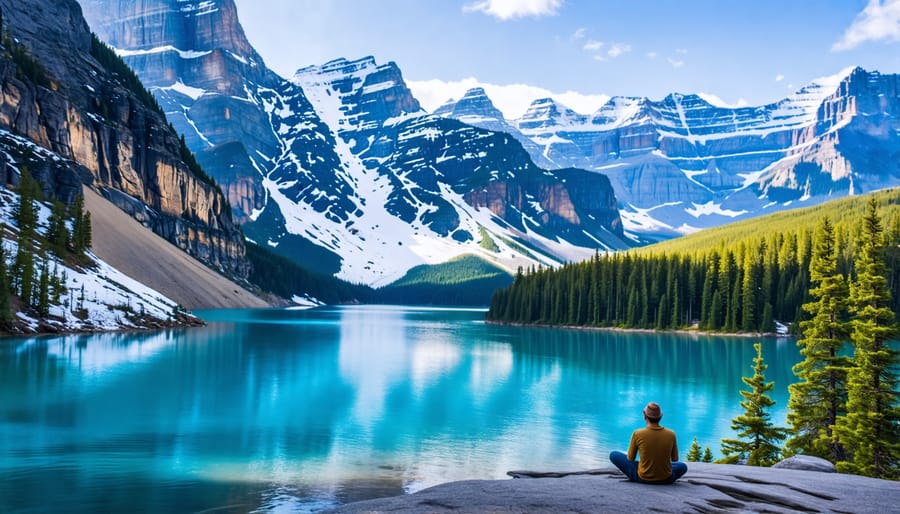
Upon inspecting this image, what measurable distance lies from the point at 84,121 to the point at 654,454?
173969 millimetres

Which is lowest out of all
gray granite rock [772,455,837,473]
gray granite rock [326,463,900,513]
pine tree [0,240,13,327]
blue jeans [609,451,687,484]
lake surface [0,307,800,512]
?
lake surface [0,307,800,512]

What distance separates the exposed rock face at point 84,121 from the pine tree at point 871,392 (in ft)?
413

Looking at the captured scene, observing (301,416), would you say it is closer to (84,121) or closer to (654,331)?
(654,331)

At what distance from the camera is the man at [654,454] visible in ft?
52.1

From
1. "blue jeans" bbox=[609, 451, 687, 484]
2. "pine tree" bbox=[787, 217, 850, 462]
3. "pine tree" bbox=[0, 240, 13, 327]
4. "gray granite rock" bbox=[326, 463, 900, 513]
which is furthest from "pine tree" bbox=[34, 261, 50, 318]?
"blue jeans" bbox=[609, 451, 687, 484]

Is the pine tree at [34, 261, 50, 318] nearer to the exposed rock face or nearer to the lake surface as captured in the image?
the lake surface

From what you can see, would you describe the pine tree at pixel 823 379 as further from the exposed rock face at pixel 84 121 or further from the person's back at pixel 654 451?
the exposed rock face at pixel 84 121

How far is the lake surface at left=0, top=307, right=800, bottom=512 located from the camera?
23953mm

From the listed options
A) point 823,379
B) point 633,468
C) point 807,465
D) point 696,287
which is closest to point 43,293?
point 823,379

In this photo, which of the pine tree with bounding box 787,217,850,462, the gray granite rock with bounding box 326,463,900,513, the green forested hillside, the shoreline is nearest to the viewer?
the gray granite rock with bounding box 326,463,900,513

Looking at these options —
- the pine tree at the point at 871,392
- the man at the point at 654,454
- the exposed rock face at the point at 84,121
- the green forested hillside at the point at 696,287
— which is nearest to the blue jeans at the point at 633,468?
the man at the point at 654,454

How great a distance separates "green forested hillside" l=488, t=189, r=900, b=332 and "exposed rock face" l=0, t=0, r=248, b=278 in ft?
297

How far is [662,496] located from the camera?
15180 millimetres

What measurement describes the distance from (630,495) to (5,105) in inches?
5708
